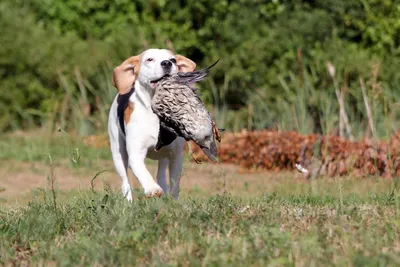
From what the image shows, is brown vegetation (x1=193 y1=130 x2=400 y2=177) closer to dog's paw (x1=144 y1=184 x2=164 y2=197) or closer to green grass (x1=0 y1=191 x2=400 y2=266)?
dog's paw (x1=144 y1=184 x2=164 y2=197)

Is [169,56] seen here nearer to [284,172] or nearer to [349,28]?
[284,172]

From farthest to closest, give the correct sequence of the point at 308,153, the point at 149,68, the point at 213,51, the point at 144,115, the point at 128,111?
the point at 213,51
the point at 308,153
the point at 128,111
the point at 144,115
the point at 149,68

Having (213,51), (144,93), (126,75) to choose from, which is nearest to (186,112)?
(144,93)

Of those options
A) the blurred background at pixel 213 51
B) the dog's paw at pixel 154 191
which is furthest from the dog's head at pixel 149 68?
the blurred background at pixel 213 51

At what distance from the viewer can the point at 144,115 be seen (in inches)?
281

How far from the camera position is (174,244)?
15.8 ft

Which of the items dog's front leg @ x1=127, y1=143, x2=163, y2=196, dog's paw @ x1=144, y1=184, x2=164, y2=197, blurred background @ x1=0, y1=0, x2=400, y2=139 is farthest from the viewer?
blurred background @ x1=0, y1=0, x2=400, y2=139

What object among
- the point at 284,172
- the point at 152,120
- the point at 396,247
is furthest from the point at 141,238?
the point at 284,172

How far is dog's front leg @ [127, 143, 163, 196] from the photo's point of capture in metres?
6.80

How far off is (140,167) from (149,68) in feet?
2.65

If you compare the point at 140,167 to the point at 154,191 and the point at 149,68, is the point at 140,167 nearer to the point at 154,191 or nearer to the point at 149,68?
the point at 154,191

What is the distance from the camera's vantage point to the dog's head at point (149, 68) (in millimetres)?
6871

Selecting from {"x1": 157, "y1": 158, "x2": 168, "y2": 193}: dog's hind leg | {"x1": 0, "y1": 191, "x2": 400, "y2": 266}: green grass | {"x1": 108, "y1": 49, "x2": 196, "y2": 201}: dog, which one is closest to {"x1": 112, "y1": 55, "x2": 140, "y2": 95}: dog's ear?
{"x1": 108, "y1": 49, "x2": 196, "y2": 201}: dog

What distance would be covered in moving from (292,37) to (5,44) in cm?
477
